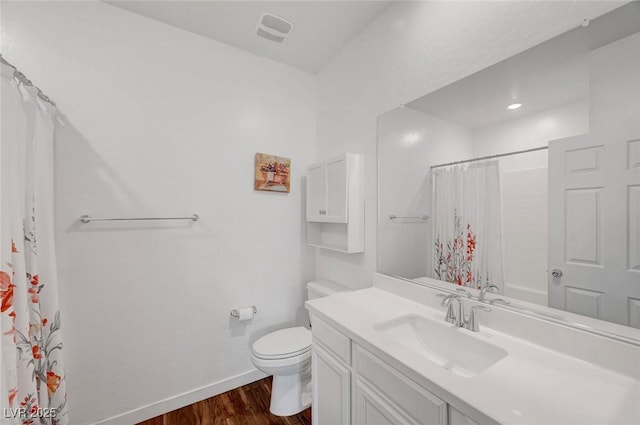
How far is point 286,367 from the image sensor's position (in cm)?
160

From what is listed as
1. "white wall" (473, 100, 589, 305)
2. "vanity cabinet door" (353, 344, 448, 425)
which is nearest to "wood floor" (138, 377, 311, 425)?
"vanity cabinet door" (353, 344, 448, 425)

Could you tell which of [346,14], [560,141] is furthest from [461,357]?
[346,14]

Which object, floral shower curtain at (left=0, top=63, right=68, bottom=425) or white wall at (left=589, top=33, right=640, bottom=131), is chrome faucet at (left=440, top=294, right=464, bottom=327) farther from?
floral shower curtain at (left=0, top=63, right=68, bottom=425)

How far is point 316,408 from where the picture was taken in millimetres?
1297

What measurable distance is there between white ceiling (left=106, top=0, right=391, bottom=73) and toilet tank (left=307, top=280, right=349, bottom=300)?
1.82 metres

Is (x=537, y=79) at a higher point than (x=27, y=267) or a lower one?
higher

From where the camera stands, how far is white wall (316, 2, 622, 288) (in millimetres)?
1021

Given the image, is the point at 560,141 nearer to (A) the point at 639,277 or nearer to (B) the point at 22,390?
(A) the point at 639,277

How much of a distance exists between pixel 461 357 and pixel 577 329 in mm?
391

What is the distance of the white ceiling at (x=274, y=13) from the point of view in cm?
159

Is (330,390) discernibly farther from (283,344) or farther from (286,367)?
(283,344)

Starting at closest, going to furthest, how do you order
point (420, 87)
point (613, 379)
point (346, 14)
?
point (613, 379) < point (420, 87) < point (346, 14)

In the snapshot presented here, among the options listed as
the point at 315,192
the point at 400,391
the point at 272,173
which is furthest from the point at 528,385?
the point at 272,173

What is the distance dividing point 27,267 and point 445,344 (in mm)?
1819
